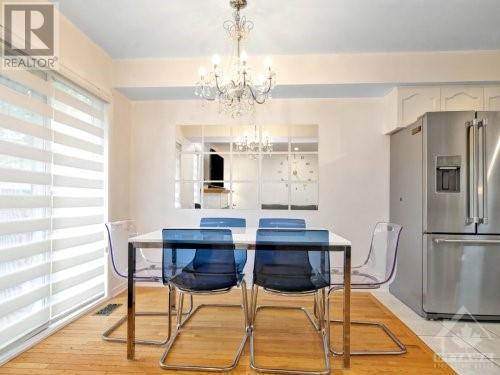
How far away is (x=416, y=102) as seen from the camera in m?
3.25

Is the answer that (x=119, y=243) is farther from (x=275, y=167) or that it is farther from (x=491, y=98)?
(x=491, y=98)

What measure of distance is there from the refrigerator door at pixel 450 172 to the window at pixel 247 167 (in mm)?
1245

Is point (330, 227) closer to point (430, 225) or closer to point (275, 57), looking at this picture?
point (430, 225)

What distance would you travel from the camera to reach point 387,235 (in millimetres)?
2447

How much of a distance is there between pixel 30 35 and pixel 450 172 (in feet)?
12.0

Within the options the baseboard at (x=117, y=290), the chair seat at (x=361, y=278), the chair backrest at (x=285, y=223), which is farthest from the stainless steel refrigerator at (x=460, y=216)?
the baseboard at (x=117, y=290)

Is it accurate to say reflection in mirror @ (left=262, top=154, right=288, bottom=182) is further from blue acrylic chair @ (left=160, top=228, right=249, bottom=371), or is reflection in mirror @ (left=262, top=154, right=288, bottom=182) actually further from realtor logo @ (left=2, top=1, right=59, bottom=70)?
realtor logo @ (left=2, top=1, right=59, bottom=70)

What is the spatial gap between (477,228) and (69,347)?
351 centimetres

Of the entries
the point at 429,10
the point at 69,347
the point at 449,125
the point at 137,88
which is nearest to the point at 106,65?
the point at 137,88

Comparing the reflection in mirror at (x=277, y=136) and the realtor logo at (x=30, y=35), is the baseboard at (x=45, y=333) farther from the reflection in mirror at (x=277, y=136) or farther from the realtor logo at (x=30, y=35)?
the reflection in mirror at (x=277, y=136)

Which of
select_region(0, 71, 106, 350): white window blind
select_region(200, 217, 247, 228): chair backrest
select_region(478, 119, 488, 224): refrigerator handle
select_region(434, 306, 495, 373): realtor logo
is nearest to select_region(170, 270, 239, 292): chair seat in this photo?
select_region(200, 217, 247, 228): chair backrest

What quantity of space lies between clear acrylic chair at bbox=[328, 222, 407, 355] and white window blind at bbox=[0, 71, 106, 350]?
2215mm

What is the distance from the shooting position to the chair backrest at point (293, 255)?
76.3 inches

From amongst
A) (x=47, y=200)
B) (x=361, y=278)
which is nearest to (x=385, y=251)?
(x=361, y=278)
